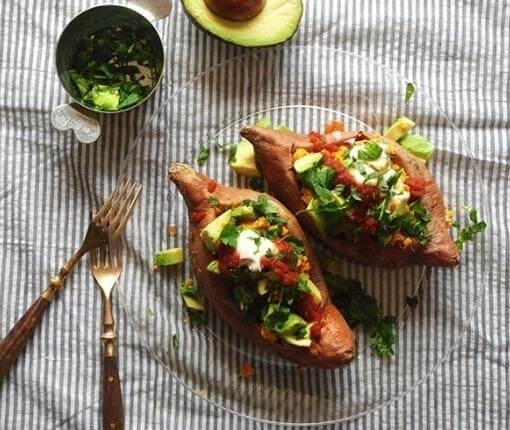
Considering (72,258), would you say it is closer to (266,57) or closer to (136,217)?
(136,217)

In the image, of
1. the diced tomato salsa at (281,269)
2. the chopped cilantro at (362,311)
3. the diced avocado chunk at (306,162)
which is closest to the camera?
the diced tomato salsa at (281,269)

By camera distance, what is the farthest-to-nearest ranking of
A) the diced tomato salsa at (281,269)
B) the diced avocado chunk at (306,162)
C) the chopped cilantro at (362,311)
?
1. the chopped cilantro at (362,311)
2. the diced avocado chunk at (306,162)
3. the diced tomato salsa at (281,269)

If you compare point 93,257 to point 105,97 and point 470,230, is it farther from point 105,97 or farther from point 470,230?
point 470,230

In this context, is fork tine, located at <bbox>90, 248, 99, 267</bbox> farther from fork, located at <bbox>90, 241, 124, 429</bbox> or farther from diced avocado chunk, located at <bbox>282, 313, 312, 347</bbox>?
diced avocado chunk, located at <bbox>282, 313, 312, 347</bbox>

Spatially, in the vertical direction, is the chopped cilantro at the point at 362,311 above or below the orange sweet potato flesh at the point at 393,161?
below

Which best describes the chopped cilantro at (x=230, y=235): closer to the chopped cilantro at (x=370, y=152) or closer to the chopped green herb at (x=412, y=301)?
the chopped cilantro at (x=370, y=152)

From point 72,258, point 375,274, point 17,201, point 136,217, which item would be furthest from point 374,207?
point 17,201

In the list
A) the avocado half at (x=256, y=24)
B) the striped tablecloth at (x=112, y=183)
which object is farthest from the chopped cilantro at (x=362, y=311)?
the avocado half at (x=256, y=24)

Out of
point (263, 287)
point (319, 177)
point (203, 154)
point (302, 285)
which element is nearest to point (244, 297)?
point (263, 287)
